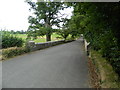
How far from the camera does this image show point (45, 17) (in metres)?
22.2

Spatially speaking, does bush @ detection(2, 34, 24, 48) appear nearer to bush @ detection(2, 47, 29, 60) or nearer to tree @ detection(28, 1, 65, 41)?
bush @ detection(2, 47, 29, 60)

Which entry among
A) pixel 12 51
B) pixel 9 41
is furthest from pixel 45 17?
pixel 12 51

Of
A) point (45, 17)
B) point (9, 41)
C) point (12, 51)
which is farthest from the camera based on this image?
point (45, 17)

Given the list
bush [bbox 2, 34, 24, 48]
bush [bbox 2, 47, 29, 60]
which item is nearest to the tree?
bush [bbox 2, 34, 24, 48]

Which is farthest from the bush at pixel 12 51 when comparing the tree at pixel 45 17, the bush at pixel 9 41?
the tree at pixel 45 17

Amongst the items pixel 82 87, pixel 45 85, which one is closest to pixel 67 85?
pixel 82 87

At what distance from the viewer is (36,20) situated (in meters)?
22.6

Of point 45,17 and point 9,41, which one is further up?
point 45,17

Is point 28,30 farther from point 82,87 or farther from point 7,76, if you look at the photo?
point 82,87

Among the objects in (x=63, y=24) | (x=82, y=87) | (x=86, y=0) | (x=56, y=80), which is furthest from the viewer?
(x=63, y=24)

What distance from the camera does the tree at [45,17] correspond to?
21.4 metres

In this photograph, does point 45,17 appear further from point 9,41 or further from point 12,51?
point 12,51

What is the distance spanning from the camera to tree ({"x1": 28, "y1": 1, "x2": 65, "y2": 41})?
70.1 ft

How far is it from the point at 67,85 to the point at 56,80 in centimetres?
58
